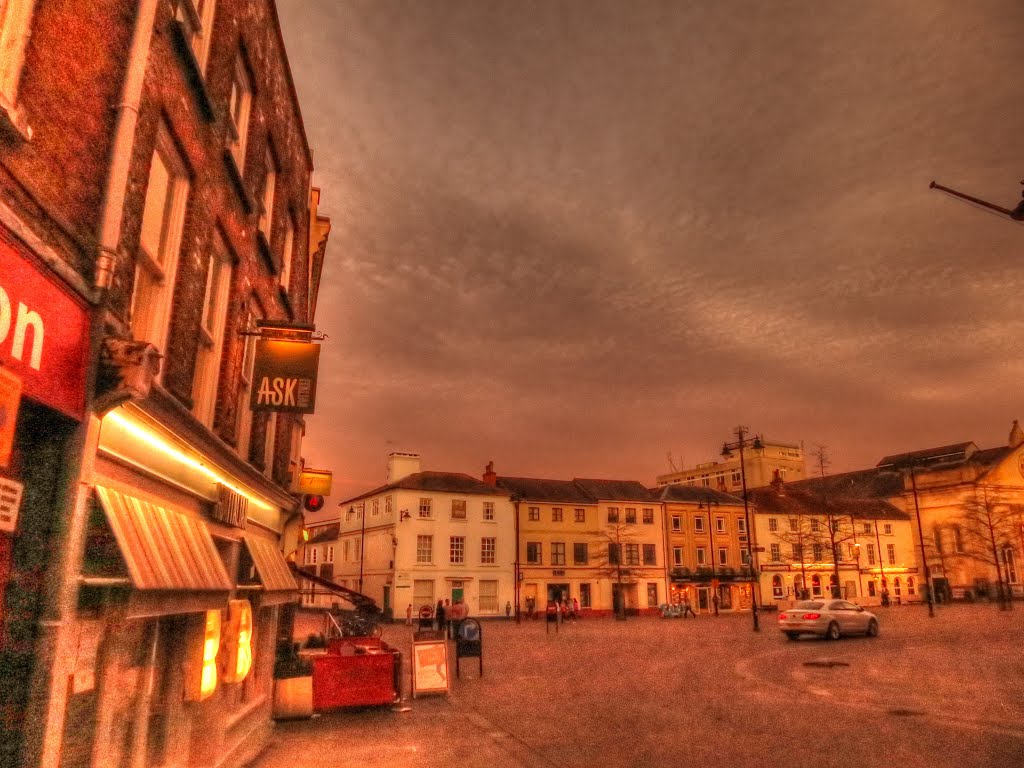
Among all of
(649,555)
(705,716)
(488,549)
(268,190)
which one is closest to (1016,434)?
(649,555)

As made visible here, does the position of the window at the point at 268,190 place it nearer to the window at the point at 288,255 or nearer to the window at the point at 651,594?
the window at the point at 288,255

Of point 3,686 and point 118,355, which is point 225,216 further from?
point 3,686

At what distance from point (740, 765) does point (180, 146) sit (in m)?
9.43

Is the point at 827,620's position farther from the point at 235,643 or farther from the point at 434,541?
the point at 434,541

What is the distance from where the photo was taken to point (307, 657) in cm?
1258

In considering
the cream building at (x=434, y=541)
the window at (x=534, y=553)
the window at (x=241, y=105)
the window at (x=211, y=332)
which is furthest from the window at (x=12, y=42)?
the window at (x=534, y=553)

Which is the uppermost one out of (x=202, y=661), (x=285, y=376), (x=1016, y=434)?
(x=1016, y=434)

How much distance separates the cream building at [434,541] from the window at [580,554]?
534 centimetres

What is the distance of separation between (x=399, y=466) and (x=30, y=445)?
48667 millimetres

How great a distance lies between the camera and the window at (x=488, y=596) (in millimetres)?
49213

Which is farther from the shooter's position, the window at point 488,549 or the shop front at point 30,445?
the window at point 488,549

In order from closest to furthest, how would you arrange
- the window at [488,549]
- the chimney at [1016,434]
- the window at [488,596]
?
the window at [488,596], the window at [488,549], the chimney at [1016,434]

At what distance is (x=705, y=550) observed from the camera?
57.5 m

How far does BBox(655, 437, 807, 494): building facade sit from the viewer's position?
3679 inches
